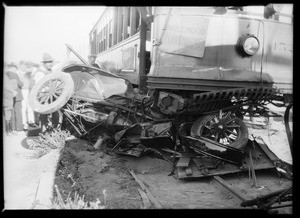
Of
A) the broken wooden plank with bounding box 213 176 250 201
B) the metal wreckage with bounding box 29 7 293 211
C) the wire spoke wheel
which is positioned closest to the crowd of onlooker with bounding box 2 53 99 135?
the wire spoke wheel

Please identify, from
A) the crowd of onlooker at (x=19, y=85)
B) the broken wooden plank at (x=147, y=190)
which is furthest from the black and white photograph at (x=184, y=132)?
the crowd of onlooker at (x=19, y=85)

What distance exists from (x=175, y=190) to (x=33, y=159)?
2.64 meters

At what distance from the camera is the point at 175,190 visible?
382 cm

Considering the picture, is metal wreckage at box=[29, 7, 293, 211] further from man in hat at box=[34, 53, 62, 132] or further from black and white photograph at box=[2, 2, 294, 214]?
man in hat at box=[34, 53, 62, 132]

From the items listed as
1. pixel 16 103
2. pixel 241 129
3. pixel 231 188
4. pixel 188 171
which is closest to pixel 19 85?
pixel 16 103

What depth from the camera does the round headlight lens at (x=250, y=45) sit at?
414 centimetres

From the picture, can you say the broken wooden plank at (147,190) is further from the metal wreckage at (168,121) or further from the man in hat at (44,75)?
the man in hat at (44,75)

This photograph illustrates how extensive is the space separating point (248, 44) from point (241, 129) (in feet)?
4.24

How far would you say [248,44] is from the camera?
4156 millimetres

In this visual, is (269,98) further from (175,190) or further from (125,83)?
(125,83)

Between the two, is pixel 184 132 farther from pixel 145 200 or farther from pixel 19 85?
pixel 19 85

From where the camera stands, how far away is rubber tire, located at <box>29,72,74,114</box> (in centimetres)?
501

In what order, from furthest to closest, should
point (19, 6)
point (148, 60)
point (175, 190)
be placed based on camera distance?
point (148, 60)
point (175, 190)
point (19, 6)

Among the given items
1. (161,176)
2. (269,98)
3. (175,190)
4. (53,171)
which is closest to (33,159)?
(53,171)
